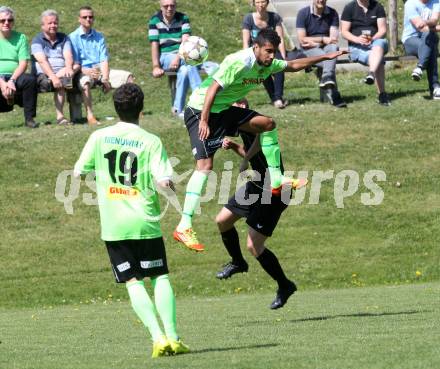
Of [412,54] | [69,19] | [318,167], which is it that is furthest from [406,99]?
[69,19]

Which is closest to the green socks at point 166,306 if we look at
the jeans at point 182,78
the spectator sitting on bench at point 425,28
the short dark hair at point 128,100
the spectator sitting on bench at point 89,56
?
the short dark hair at point 128,100

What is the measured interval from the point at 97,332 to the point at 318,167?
8.63 metres

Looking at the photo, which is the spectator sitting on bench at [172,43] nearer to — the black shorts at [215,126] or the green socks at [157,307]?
the black shorts at [215,126]

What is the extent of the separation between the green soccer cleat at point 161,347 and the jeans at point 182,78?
1083 cm

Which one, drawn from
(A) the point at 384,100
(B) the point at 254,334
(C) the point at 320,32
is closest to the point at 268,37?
(B) the point at 254,334

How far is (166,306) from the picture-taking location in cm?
811

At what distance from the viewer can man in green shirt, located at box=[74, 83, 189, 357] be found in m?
8.10

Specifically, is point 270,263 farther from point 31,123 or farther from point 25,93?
point 31,123

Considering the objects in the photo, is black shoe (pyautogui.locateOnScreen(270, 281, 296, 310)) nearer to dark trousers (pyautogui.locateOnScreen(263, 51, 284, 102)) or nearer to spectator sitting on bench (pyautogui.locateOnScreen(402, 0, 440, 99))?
dark trousers (pyautogui.locateOnScreen(263, 51, 284, 102))

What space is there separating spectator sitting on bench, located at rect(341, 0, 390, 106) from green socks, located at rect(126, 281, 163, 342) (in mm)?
11813

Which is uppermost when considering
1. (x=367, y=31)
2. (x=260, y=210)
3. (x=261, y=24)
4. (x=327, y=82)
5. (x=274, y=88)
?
(x=261, y=24)

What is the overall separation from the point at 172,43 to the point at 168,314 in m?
11.7

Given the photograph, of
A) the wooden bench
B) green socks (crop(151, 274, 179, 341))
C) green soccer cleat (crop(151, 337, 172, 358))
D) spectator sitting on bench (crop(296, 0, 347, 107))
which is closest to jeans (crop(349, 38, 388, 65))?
spectator sitting on bench (crop(296, 0, 347, 107))

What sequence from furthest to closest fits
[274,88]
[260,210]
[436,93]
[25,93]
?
[436,93] < [274,88] < [25,93] < [260,210]
